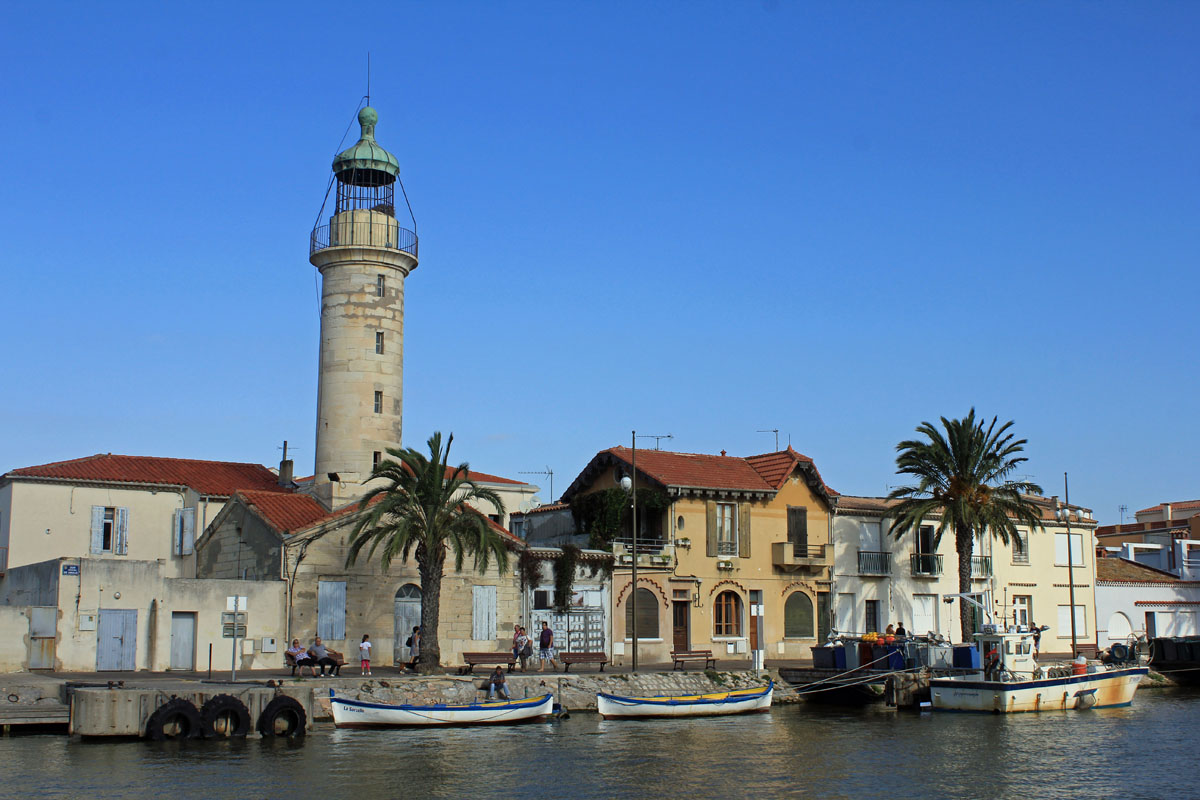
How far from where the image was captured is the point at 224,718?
29500mm

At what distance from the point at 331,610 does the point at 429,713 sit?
350 inches

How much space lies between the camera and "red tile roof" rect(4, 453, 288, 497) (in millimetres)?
47156

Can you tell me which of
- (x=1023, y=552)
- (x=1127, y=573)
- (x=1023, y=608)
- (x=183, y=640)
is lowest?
(x=183, y=640)

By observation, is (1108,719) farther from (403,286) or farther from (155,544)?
(155,544)

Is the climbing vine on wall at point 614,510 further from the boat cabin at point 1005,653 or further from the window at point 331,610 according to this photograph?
the boat cabin at point 1005,653

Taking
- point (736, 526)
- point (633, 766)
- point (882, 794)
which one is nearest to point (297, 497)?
point (736, 526)

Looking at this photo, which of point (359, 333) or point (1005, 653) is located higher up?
point (359, 333)

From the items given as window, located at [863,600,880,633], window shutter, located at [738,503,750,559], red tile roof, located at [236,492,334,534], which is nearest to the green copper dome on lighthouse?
red tile roof, located at [236,492,334,534]

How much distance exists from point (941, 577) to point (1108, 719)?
56.2ft

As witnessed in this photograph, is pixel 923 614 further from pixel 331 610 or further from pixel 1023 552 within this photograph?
pixel 331 610

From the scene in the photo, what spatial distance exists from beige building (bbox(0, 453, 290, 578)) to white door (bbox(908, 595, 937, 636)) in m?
28.5

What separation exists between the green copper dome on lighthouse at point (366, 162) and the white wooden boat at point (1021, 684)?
88.9 feet

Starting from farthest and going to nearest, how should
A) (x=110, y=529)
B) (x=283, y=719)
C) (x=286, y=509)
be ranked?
1. (x=110, y=529)
2. (x=286, y=509)
3. (x=283, y=719)

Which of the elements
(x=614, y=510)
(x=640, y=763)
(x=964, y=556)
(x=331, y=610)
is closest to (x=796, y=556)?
(x=964, y=556)
